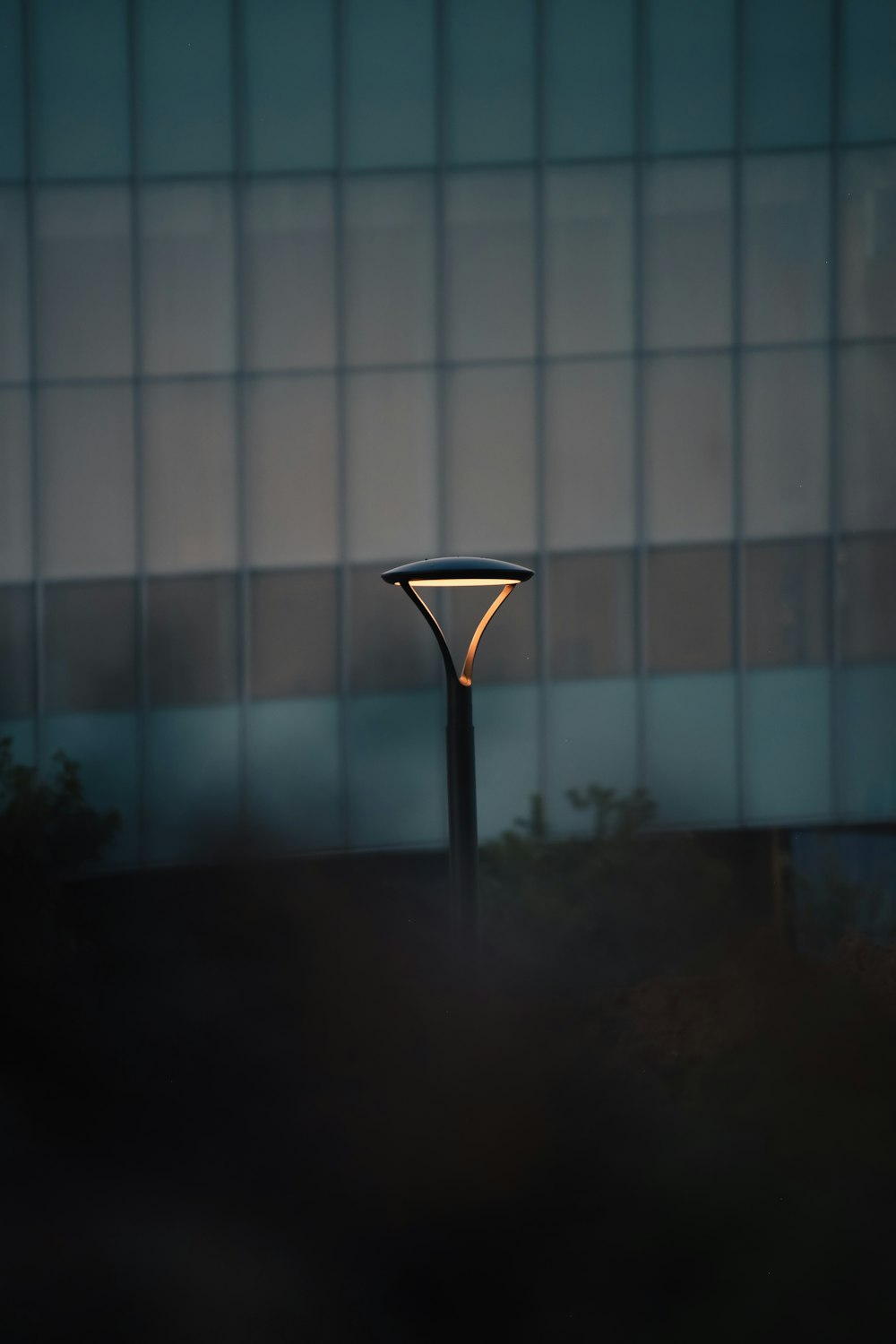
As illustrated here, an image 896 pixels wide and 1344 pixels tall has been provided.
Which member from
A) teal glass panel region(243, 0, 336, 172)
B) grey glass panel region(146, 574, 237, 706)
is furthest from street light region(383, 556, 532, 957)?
teal glass panel region(243, 0, 336, 172)

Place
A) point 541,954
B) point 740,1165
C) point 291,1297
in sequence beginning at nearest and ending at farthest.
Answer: point 291,1297
point 740,1165
point 541,954

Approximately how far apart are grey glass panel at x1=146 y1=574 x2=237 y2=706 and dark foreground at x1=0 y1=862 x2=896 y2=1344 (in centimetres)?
481

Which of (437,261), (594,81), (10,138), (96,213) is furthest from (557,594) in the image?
(10,138)

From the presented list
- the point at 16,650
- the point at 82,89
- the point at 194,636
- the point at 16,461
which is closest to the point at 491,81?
the point at 82,89

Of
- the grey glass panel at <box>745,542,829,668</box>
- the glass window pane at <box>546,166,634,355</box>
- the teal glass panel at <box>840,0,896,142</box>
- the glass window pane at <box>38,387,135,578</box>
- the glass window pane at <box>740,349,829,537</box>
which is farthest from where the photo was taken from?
the glass window pane at <box>38,387,135,578</box>

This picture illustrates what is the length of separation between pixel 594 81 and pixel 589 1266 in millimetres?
12582

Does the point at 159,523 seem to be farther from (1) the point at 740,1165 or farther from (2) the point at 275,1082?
(1) the point at 740,1165

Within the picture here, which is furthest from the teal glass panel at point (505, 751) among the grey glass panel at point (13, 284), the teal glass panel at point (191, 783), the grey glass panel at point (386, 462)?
the grey glass panel at point (13, 284)

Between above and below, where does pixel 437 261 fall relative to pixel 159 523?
above

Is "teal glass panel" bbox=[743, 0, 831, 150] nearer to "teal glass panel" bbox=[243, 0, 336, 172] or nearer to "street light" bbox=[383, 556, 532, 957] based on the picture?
"teal glass panel" bbox=[243, 0, 336, 172]

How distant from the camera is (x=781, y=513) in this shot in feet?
46.2

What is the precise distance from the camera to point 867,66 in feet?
44.7

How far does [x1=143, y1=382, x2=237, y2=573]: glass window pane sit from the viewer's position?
1413 centimetres

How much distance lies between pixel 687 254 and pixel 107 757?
9311mm
